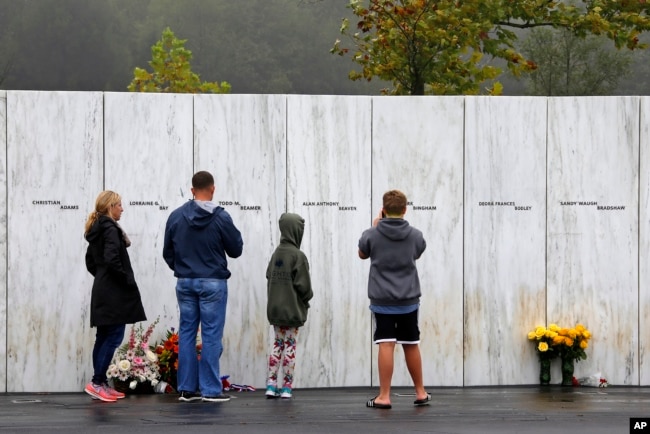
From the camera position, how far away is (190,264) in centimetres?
1055

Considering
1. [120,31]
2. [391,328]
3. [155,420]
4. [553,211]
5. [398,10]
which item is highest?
[120,31]

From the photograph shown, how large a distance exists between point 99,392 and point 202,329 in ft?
3.43

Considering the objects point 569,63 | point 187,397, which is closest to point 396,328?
point 187,397

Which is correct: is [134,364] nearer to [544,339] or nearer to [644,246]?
[544,339]

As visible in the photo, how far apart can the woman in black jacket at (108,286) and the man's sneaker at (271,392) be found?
4.15 ft

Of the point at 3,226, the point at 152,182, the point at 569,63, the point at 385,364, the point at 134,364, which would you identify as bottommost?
the point at 134,364

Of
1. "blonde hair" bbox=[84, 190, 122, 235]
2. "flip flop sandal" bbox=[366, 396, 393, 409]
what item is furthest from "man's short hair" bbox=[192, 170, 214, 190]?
"flip flop sandal" bbox=[366, 396, 393, 409]

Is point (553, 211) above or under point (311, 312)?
above

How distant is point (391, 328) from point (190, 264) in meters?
1.84

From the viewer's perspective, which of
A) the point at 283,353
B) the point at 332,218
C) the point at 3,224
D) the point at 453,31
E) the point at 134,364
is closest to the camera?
the point at 283,353

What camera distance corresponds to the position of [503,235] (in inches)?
476

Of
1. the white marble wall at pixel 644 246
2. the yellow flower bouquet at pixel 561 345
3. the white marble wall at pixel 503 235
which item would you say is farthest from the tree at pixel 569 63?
the yellow flower bouquet at pixel 561 345

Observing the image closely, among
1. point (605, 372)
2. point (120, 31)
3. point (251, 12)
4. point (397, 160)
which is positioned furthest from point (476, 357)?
point (251, 12)

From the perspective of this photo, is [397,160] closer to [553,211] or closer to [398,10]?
[553,211]
